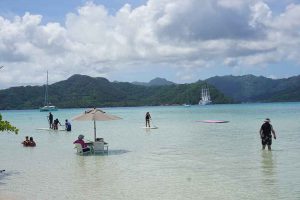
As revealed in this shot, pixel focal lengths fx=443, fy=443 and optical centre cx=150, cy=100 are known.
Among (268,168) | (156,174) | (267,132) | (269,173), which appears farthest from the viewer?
(267,132)

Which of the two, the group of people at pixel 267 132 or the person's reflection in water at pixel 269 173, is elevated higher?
the group of people at pixel 267 132

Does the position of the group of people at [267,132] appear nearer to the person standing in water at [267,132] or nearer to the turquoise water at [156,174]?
the person standing in water at [267,132]

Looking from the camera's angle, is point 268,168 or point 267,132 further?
point 267,132

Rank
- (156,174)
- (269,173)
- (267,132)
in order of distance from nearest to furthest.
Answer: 1. (269,173)
2. (156,174)
3. (267,132)

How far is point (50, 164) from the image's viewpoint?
20.0 metres

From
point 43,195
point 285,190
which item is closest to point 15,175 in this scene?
point 43,195

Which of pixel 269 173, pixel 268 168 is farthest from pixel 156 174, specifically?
pixel 268 168

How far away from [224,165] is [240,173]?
2.15 metres

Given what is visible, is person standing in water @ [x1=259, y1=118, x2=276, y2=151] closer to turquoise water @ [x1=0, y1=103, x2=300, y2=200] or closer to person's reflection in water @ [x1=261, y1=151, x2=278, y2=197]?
turquoise water @ [x1=0, y1=103, x2=300, y2=200]

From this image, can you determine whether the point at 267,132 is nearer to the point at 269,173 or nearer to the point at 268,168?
the point at 268,168

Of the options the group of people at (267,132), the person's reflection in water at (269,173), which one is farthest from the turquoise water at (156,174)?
the group of people at (267,132)

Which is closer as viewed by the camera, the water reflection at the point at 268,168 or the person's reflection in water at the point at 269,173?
the person's reflection in water at the point at 269,173

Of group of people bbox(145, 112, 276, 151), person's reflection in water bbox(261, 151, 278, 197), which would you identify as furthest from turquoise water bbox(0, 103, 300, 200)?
group of people bbox(145, 112, 276, 151)

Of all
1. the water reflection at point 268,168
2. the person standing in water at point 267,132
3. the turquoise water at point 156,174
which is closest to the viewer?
the turquoise water at point 156,174
